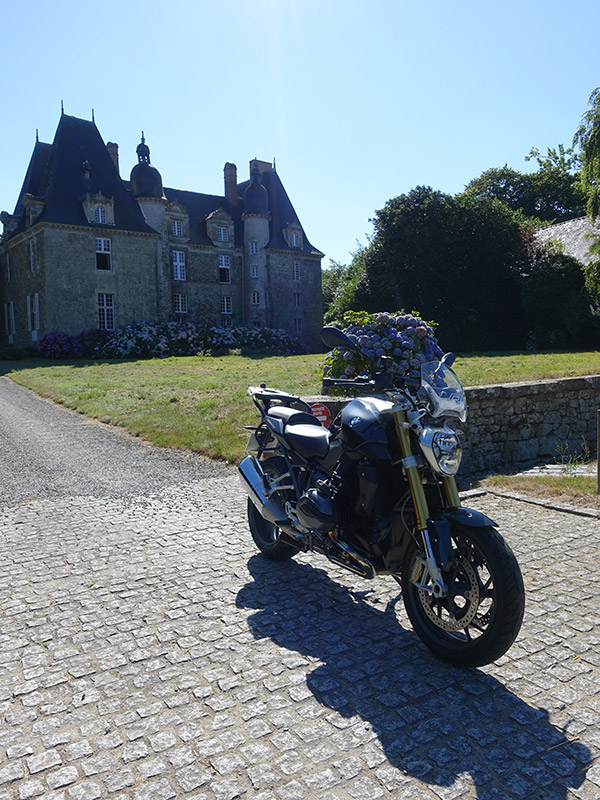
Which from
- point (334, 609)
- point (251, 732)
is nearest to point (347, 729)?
point (251, 732)

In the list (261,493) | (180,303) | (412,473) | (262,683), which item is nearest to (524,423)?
(261,493)

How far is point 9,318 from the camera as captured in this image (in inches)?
1645

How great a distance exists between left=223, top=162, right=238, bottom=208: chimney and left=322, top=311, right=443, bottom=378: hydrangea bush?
4073 centimetres

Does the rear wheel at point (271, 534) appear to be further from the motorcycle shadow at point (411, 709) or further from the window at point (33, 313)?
the window at point (33, 313)

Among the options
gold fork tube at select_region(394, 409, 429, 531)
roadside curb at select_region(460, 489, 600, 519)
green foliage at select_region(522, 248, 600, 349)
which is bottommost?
roadside curb at select_region(460, 489, 600, 519)

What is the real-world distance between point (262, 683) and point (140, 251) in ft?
125

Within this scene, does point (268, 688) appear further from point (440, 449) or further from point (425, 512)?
point (440, 449)

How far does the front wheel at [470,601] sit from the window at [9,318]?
42625mm

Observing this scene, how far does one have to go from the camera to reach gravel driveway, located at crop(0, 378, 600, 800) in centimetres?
230

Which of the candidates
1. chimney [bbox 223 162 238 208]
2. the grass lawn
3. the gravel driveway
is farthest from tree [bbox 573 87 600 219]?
chimney [bbox 223 162 238 208]

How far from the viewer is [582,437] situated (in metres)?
10.0

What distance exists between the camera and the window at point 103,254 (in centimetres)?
3672

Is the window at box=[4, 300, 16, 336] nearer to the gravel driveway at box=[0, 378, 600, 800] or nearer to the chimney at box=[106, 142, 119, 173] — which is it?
the chimney at box=[106, 142, 119, 173]

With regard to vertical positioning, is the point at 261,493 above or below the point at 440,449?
below
